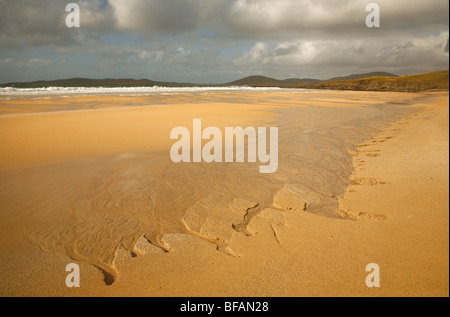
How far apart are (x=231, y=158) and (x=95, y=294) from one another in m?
3.94

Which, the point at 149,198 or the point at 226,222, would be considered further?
the point at 149,198

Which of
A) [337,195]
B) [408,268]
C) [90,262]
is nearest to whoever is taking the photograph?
[408,268]

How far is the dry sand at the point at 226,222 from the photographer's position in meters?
Result: 2.03

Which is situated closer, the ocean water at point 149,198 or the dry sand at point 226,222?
the dry sand at point 226,222

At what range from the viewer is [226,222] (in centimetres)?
304

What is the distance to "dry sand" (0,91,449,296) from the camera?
2029 mm

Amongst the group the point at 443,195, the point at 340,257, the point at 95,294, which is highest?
the point at 443,195

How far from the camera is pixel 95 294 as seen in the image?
2008 mm

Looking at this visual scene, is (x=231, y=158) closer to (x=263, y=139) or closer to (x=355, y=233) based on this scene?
(x=263, y=139)

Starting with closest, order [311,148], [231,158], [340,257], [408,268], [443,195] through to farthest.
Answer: [408,268] → [340,257] → [443,195] → [231,158] → [311,148]

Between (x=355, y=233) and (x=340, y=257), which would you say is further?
(x=355, y=233)

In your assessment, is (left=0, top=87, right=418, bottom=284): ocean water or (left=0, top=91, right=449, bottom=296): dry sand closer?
(left=0, top=91, right=449, bottom=296): dry sand

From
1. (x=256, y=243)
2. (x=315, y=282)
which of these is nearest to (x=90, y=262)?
(x=256, y=243)

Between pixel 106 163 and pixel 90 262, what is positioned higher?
pixel 106 163
